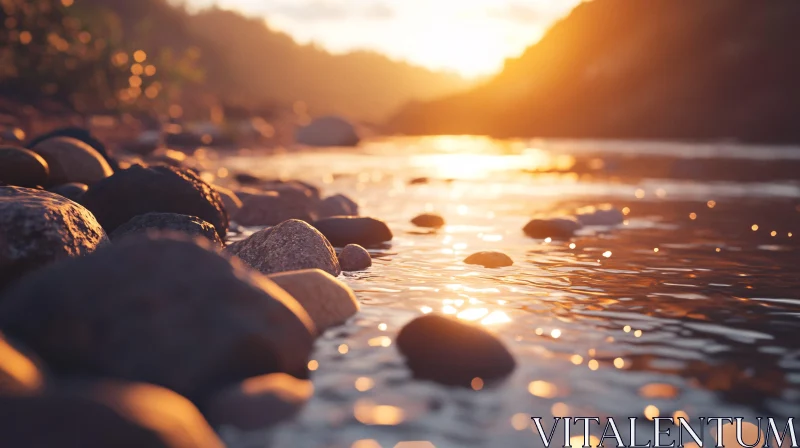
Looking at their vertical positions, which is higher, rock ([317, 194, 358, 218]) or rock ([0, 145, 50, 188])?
rock ([0, 145, 50, 188])

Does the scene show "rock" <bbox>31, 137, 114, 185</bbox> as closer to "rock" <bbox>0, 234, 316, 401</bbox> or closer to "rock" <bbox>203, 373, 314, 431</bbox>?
"rock" <bbox>0, 234, 316, 401</bbox>

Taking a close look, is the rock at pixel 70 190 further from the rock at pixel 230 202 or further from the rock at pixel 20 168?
the rock at pixel 230 202

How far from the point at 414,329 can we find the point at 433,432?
1285 millimetres

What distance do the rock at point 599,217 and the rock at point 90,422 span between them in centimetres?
1060

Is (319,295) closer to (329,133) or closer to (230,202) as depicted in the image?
(230,202)

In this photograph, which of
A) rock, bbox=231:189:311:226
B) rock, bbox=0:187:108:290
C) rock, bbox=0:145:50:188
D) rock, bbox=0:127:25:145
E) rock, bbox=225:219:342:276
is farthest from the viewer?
rock, bbox=0:127:25:145

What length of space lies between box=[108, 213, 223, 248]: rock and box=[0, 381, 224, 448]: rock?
181 inches

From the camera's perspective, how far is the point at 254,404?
4.01 metres

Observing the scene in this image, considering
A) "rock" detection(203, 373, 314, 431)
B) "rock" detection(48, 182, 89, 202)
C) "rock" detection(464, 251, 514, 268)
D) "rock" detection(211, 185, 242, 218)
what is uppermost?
"rock" detection(48, 182, 89, 202)

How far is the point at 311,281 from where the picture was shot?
5.76 metres

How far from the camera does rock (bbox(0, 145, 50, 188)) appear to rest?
9.04 metres

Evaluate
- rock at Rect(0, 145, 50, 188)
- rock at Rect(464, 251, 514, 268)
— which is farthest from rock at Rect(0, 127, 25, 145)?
rock at Rect(464, 251, 514, 268)

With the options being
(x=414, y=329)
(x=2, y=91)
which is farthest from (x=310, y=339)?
(x=2, y=91)

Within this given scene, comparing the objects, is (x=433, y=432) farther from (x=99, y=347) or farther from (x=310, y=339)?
(x=99, y=347)
